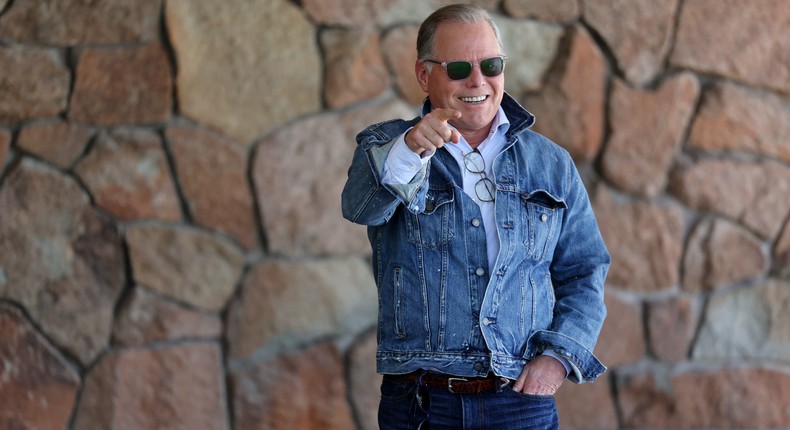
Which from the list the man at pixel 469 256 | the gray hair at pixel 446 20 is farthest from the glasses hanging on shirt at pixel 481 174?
the gray hair at pixel 446 20

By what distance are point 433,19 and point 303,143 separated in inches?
50.5

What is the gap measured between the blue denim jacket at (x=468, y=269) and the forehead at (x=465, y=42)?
6.6 inches

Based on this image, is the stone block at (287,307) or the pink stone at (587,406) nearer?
the stone block at (287,307)

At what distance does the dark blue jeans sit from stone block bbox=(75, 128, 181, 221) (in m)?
1.46

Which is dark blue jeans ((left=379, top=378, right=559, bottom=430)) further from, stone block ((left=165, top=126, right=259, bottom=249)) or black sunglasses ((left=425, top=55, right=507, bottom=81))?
stone block ((left=165, top=126, right=259, bottom=249))

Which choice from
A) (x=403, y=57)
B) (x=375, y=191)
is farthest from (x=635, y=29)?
(x=375, y=191)

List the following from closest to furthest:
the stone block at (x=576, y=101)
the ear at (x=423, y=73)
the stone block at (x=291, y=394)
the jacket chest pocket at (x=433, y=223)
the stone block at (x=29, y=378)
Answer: the jacket chest pocket at (x=433, y=223)
the ear at (x=423, y=73)
the stone block at (x=29, y=378)
the stone block at (x=291, y=394)
the stone block at (x=576, y=101)

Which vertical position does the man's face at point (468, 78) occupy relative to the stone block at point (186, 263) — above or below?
above

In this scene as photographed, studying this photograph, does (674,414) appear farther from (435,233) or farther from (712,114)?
(435,233)

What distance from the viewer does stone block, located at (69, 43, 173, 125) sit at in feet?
10.1

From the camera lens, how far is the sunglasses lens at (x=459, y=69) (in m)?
1.89

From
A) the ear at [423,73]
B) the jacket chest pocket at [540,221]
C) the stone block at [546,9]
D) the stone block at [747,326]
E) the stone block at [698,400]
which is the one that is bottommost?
the stone block at [698,400]

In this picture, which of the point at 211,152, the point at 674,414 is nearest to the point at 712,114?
the point at 674,414

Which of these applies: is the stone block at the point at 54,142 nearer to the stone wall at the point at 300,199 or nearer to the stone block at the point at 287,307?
the stone wall at the point at 300,199
